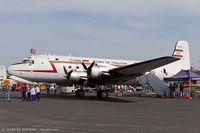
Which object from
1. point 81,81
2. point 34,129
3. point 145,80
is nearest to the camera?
point 34,129

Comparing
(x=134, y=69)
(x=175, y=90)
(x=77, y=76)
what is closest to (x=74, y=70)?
(x=77, y=76)

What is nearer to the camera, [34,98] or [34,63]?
[34,98]

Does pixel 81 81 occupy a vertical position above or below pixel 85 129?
above

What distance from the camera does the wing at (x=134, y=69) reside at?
→ 23484 millimetres

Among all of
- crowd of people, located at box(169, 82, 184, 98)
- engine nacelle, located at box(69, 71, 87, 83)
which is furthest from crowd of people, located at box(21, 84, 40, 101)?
crowd of people, located at box(169, 82, 184, 98)

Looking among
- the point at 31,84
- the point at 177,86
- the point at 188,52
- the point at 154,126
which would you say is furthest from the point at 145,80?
the point at 154,126

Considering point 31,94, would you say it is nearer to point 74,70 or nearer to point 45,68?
point 45,68

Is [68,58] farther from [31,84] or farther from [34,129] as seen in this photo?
[34,129]

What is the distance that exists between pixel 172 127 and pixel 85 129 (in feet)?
9.16

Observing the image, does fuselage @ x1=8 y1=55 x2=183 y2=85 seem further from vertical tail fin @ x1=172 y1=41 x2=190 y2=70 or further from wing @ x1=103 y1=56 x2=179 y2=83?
vertical tail fin @ x1=172 y1=41 x2=190 y2=70

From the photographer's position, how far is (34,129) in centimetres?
973

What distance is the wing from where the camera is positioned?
2348 centimetres

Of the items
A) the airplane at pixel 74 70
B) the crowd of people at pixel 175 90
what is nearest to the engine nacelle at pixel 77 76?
the airplane at pixel 74 70

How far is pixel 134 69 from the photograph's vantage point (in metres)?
25.3
